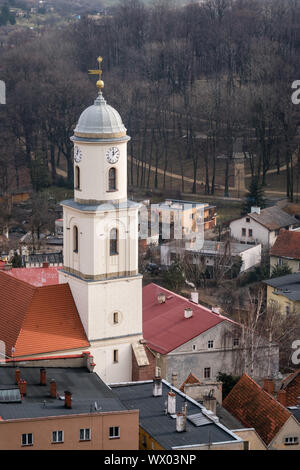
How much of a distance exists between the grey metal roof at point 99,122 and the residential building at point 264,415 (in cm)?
1112

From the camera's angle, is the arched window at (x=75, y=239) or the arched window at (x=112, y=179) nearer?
the arched window at (x=112, y=179)

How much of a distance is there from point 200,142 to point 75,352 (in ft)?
185

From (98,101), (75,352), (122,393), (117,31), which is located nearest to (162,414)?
(122,393)

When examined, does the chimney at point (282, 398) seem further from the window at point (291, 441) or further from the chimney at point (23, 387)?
the chimney at point (23, 387)

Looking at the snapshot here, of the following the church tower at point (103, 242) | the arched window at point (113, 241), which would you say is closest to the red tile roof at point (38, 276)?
the church tower at point (103, 242)

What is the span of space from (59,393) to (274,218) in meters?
43.0

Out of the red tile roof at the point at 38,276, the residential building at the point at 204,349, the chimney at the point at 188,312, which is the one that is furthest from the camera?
the chimney at the point at 188,312

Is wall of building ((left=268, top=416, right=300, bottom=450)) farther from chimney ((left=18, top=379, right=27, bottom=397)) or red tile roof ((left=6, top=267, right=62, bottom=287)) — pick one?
red tile roof ((left=6, top=267, right=62, bottom=287))

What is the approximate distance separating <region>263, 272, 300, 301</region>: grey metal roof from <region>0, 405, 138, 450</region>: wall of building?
94.5 feet

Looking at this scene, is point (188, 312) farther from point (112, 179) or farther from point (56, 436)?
point (56, 436)

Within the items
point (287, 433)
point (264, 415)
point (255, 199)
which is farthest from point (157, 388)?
point (255, 199)

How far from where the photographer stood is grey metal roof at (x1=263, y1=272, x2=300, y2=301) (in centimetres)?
8144

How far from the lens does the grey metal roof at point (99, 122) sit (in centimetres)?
6322

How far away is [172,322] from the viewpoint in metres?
73.1
